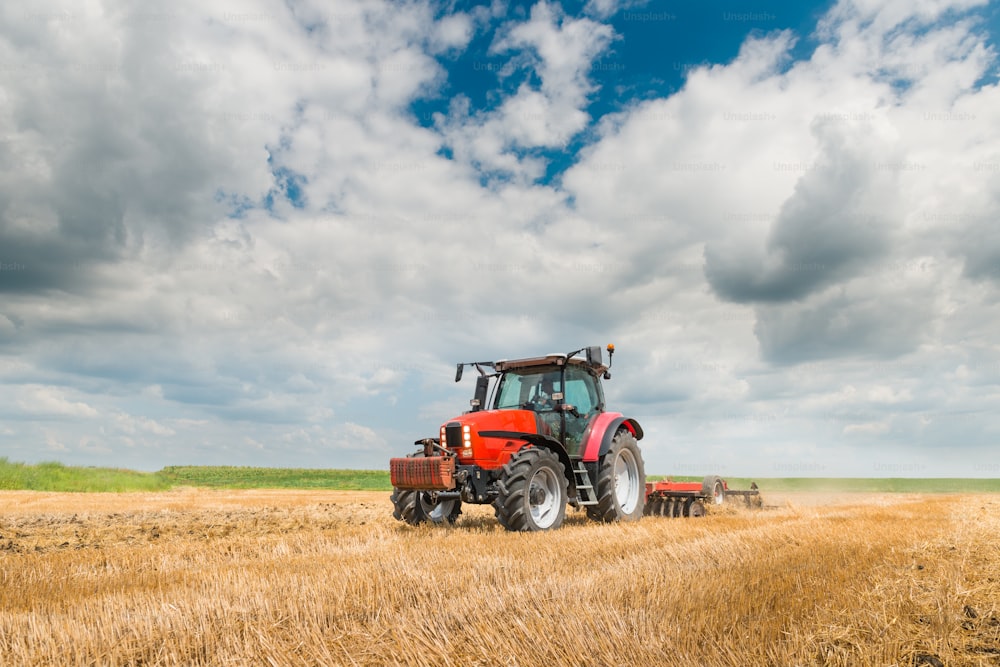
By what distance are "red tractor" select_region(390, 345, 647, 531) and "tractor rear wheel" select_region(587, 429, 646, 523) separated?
16 mm

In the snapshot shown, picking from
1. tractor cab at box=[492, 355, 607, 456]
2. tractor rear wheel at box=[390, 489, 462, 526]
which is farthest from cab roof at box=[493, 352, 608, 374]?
tractor rear wheel at box=[390, 489, 462, 526]

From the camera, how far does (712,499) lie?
1332 cm

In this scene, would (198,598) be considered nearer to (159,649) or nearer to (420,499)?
(159,649)

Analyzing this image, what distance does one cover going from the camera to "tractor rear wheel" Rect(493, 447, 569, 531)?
8586 millimetres

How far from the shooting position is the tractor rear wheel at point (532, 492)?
859cm

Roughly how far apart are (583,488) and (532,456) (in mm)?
1577

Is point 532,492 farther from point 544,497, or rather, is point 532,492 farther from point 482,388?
point 482,388

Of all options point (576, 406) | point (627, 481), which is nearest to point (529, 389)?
point (576, 406)

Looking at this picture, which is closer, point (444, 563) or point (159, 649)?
point (159, 649)

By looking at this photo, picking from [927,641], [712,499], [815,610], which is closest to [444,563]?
[815,610]

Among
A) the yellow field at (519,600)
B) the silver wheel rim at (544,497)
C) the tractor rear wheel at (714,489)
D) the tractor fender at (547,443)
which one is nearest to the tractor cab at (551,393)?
the tractor fender at (547,443)

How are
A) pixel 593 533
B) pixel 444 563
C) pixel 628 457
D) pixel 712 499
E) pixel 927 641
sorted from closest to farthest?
pixel 927 641, pixel 444 563, pixel 593 533, pixel 628 457, pixel 712 499

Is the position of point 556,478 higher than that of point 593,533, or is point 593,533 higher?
point 556,478

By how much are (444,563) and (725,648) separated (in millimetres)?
2975
